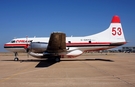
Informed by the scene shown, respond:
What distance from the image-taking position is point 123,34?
23.7m

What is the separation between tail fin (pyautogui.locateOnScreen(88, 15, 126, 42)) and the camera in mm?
23656

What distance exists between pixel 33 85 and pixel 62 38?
9726 millimetres

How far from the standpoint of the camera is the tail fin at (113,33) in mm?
23656

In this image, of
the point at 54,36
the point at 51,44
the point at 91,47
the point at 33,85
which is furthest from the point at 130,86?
the point at 91,47

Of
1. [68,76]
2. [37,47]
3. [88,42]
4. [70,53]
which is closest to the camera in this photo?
[68,76]

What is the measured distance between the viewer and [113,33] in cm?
2388

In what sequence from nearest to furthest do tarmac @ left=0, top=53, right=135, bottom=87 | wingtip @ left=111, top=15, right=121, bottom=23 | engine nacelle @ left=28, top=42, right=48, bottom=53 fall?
tarmac @ left=0, top=53, right=135, bottom=87 → engine nacelle @ left=28, top=42, right=48, bottom=53 → wingtip @ left=111, top=15, right=121, bottom=23

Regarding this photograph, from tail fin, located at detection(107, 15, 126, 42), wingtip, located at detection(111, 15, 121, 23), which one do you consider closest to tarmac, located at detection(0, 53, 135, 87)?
tail fin, located at detection(107, 15, 126, 42)

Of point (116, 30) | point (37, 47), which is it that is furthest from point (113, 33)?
point (37, 47)

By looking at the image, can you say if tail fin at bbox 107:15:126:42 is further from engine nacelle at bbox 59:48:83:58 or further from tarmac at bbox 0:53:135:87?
tarmac at bbox 0:53:135:87

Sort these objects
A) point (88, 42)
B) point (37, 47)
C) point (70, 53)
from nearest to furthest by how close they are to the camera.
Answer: point (37, 47) < point (70, 53) < point (88, 42)

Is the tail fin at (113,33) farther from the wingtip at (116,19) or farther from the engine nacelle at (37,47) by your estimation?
the engine nacelle at (37,47)

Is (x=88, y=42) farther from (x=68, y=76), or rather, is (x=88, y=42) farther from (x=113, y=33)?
(x=68, y=76)

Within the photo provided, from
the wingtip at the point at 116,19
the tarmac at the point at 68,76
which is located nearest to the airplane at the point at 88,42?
the wingtip at the point at 116,19
